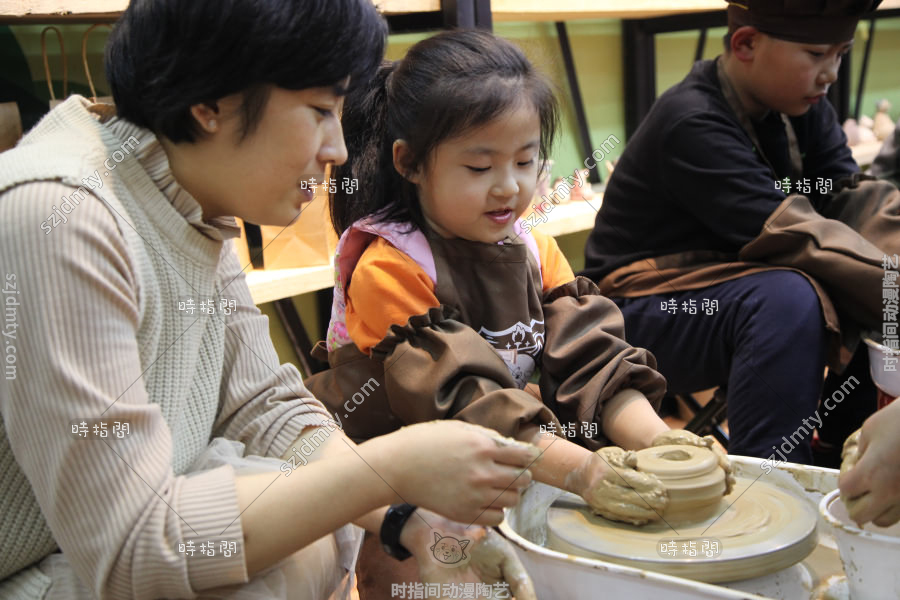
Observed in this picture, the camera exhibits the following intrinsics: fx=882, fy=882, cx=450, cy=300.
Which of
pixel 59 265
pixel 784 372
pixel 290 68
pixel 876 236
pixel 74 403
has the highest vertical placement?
pixel 290 68

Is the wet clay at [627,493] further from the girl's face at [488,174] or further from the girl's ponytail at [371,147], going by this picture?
the girl's ponytail at [371,147]

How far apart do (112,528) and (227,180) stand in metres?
0.37

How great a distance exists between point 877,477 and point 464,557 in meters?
0.43

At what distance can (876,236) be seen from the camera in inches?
72.1

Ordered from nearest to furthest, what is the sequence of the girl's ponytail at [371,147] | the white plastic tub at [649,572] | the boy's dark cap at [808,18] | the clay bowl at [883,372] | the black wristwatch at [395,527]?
the white plastic tub at [649,572]
the black wristwatch at [395,527]
the girl's ponytail at [371,147]
the clay bowl at [883,372]
the boy's dark cap at [808,18]

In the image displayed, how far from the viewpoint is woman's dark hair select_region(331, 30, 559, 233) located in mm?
1260

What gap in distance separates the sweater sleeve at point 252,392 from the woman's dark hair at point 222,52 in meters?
0.25

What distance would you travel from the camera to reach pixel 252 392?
3.65ft

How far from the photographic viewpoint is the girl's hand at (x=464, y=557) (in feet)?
2.97

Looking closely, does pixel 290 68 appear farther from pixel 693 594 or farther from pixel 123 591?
pixel 693 594

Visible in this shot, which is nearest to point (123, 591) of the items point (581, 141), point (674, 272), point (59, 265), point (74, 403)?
point (74, 403)

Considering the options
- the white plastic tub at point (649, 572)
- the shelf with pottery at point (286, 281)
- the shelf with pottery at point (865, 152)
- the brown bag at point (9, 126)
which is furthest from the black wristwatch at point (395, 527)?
the shelf with pottery at point (865, 152)

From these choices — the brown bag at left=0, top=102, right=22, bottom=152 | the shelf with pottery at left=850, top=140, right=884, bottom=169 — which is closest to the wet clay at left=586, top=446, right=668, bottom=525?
the brown bag at left=0, top=102, right=22, bottom=152

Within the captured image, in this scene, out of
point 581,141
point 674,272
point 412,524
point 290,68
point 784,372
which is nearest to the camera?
point 290,68
